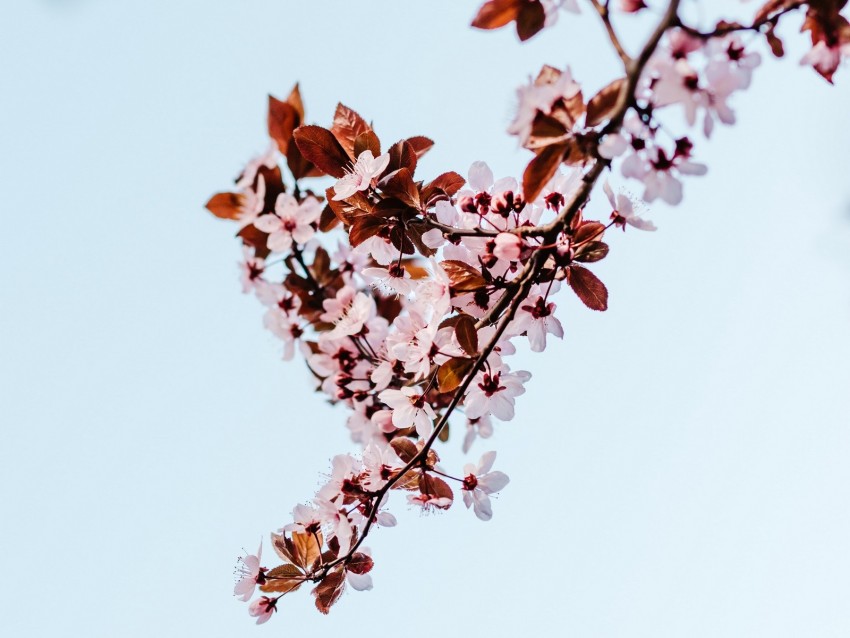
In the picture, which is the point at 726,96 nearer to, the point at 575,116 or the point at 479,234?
the point at 575,116

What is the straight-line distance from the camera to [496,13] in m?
1.51

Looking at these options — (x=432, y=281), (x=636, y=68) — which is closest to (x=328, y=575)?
(x=432, y=281)

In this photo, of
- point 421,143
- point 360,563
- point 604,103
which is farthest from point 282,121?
point 604,103

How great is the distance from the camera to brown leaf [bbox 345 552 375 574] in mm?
1979

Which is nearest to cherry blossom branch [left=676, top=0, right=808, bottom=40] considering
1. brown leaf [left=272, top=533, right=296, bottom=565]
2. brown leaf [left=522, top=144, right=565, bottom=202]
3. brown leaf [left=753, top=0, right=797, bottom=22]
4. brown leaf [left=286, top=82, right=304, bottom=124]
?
brown leaf [left=753, top=0, right=797, bottom=22]

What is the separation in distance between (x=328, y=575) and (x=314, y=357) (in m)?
0.91

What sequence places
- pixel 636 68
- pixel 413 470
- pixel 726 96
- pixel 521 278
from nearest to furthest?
1. pixel 636 68
2. pixel 726 96
3. pixel 521 278
4. pixel 413 470

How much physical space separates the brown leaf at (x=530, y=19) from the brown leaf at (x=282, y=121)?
1595mm

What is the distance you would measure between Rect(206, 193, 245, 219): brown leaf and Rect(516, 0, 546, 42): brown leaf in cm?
170

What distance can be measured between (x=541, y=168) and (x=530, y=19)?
31 cm

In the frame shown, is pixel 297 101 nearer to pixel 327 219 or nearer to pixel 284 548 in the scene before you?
pixel 327 219

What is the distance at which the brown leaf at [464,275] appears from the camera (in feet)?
5.76

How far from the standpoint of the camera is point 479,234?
1.63 meters

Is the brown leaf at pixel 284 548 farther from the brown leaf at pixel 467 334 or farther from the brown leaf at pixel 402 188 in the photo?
the brown leaf at pixel 402 188
